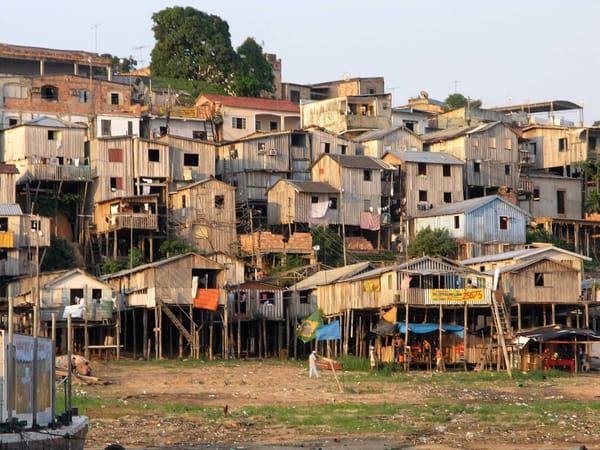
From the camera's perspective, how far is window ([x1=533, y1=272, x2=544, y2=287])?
58.6m

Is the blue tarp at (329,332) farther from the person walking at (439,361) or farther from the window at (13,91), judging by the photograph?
the window at (13,91)

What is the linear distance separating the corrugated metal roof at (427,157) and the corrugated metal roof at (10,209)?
24.2 metres

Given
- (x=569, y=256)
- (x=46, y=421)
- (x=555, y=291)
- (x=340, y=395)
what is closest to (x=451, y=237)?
(x=569, y=256)

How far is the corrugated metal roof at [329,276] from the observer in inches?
2446

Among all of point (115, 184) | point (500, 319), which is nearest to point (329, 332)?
point (500, 319)

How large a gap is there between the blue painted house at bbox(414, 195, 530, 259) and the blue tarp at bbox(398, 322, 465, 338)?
584 inches

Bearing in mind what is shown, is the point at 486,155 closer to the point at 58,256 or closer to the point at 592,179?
the point at 592,179

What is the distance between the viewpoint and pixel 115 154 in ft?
237

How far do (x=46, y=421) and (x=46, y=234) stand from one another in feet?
116

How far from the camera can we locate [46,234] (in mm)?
63562

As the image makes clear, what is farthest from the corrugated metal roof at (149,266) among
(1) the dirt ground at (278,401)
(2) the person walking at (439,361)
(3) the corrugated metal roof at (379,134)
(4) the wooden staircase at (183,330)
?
(3) the corrugated metal roof at (379,134)

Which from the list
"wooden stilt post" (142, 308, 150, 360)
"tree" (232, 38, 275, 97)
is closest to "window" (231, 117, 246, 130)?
"tree" (232, 38, 275, 97)

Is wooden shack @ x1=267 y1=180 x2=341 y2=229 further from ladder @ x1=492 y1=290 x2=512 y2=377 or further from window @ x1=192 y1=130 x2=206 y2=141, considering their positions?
ladder @ x1=492 y1=290 x2=512 y2=377

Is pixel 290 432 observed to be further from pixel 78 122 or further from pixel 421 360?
pixel 78 122
